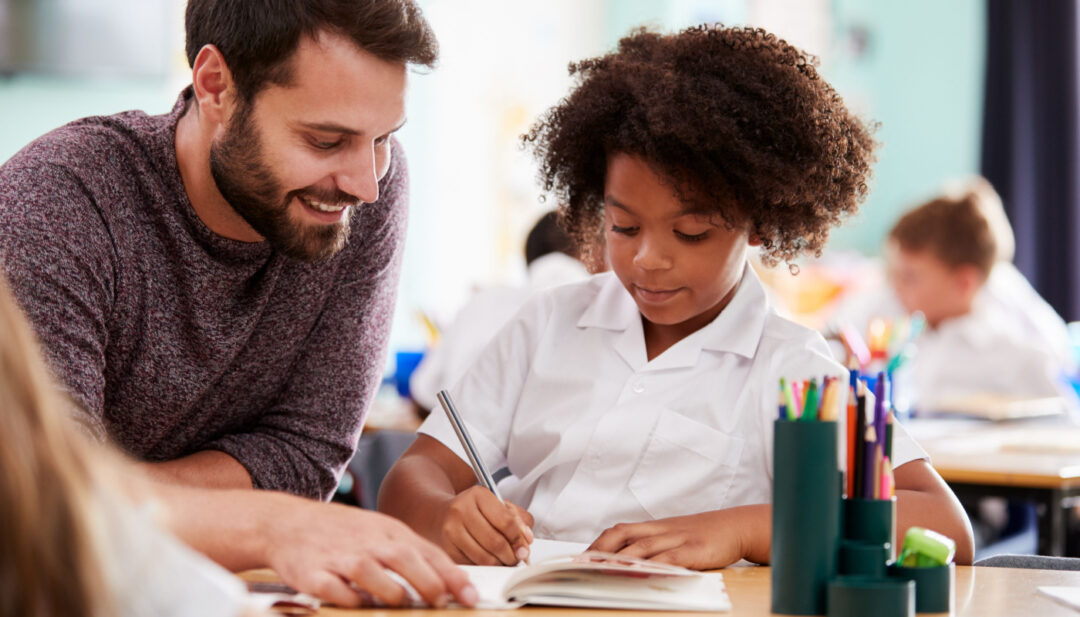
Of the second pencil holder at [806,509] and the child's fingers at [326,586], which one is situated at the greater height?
the second pencil holder at [806,509]

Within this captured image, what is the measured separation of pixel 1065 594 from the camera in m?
1.03

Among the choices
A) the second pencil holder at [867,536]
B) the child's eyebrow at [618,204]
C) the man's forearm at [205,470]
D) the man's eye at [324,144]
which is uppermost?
the man's eye at [324,144]

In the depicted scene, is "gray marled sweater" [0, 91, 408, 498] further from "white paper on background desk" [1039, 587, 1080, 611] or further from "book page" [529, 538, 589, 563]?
"white paper on background desk" [1039, 587, 1080, 611]

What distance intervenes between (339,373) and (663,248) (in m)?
0.49

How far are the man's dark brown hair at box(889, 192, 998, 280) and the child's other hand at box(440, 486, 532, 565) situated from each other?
288cm

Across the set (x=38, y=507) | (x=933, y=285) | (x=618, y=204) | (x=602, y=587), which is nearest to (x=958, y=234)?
(x=933, y=285)

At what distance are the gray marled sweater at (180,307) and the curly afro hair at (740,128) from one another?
1.24 ft

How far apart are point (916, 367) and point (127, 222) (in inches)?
116

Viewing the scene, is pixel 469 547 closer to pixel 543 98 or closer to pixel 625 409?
pixel 625 409

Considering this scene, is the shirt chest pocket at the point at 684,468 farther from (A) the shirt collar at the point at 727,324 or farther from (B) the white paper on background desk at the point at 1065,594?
Answer: (B) the white paper on background desk at the point at 1065,594

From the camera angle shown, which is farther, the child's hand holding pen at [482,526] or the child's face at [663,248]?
the child's face at [663,248]

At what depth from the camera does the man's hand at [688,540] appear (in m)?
1.13

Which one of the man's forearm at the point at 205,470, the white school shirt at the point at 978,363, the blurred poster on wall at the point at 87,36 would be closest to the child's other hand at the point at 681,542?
the man's forearm at the point at 205,470

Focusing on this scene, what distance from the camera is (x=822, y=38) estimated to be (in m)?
6.23
